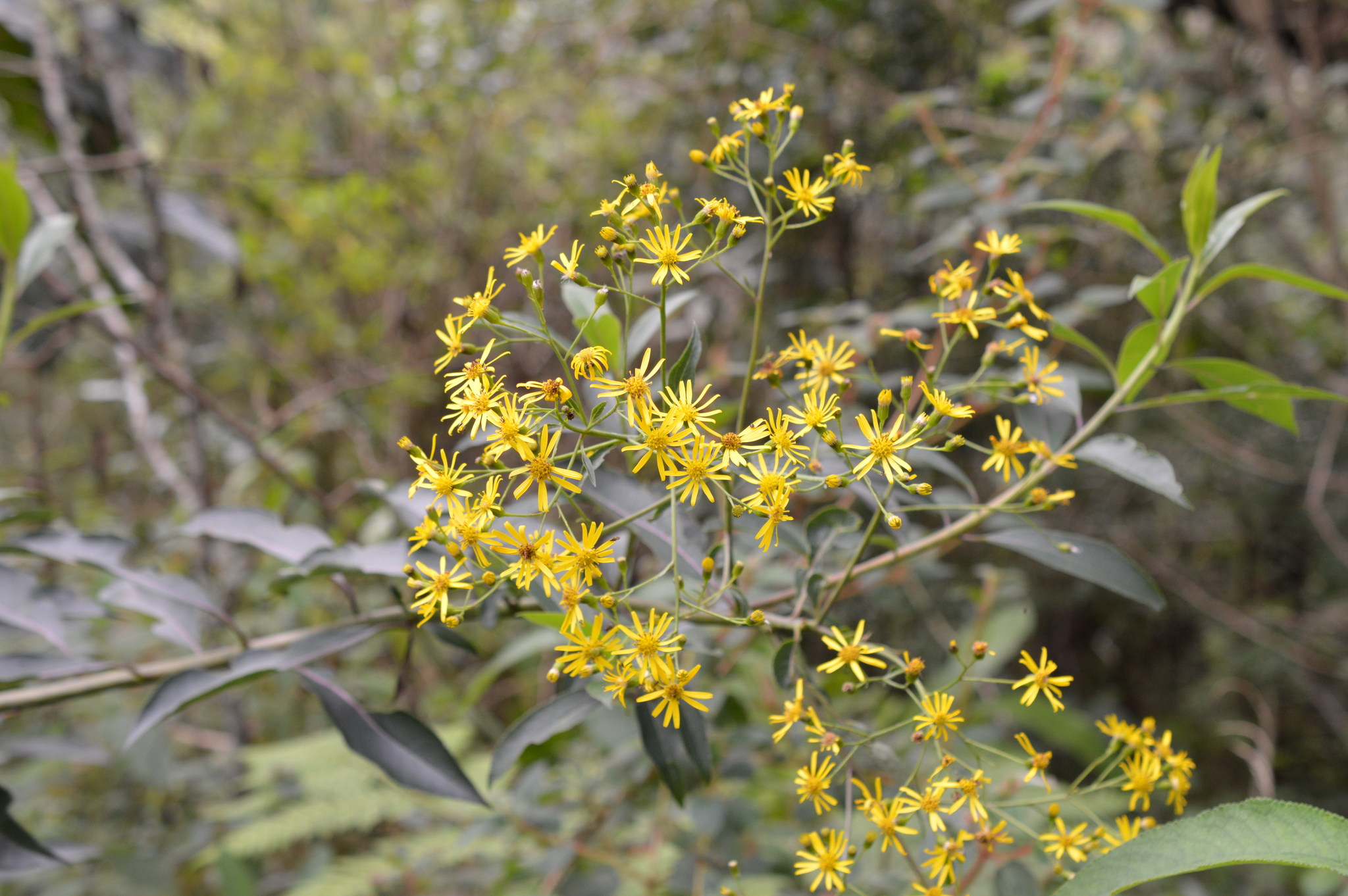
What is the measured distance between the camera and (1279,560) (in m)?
3.17

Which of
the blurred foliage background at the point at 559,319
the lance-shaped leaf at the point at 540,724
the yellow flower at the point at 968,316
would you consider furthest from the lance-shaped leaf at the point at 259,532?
the yellow flower at the point at 968,316

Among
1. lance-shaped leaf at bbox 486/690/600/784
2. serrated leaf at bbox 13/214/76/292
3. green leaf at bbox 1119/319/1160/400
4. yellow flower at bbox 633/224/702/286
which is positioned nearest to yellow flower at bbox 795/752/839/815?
lance-shaped leaf at bbox 486/690/600/784

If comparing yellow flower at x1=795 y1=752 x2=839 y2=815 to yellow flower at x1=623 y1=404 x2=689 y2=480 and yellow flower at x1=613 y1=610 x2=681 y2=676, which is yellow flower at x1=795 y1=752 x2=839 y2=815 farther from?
yellow flower at x1=623 y1=404 x2=689 y2=480

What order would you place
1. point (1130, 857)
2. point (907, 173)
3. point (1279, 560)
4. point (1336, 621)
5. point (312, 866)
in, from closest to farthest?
1. point (1130, 857)
2. point (312, 866)
3. point (907, 173)
4. point (1336, 621)
5. point (1279, 560)

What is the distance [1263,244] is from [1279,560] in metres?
1.35

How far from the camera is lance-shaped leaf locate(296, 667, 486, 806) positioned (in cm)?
84

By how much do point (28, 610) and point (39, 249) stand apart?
55 cm

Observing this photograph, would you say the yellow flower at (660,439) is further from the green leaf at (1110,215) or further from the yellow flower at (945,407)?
the green leaf at (1110,215)

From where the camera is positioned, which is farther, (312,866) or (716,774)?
(312,866)

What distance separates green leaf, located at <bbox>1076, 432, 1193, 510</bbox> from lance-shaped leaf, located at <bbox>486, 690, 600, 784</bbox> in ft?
2.05

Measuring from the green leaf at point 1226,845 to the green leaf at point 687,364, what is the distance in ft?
1.70

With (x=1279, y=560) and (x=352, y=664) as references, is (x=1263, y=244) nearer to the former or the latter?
(x=1279, y=560)

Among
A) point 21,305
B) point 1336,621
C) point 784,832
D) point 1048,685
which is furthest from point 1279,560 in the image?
point 21,305

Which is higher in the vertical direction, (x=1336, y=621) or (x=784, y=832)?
(x=784, y=832)
